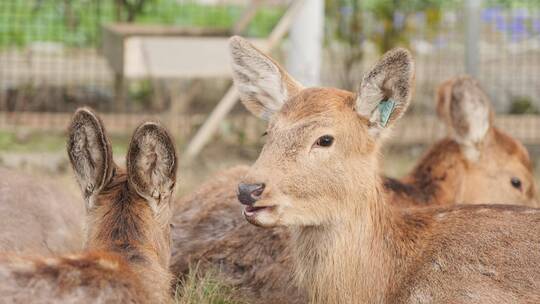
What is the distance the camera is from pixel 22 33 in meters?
16.3

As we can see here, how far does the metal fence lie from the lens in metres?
14.9

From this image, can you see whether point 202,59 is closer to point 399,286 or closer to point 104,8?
point 104,8

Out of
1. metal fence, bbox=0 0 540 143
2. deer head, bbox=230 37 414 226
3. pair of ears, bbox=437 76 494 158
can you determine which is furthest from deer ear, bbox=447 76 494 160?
metal fence, bbox=0 0 540 143

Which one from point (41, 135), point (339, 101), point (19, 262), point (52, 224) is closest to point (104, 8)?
point (41, 135)

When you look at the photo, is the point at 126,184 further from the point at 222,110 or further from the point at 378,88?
the point at 222,110

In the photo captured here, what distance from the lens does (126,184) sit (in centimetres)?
625

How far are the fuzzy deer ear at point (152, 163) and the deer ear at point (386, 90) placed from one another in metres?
1.29

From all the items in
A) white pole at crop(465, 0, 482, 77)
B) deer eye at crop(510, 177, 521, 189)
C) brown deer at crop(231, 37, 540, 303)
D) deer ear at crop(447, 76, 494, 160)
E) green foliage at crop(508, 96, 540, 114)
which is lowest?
green foliage at crop(508, 96, 540, 114)

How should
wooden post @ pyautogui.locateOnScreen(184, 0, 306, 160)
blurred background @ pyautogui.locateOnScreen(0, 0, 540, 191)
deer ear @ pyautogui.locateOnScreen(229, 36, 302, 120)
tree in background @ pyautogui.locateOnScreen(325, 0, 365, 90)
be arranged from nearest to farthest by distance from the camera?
1. deer ear @ pyautogui.locateOnScreen(229, 36, 302, 120)
2. wooden post @ pyautogui.locateOnScreen(184, 0, 306, 160)
3. blurred background @ pyautogui.locateOnScreen(0, 0, 540, 191)
4. tree in background @ pyautogui.locateOnScreen(325, 0, 365, 90)

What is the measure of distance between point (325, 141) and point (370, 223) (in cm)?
60

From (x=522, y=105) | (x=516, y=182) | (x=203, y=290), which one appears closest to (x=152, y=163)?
(x=203, y=290)

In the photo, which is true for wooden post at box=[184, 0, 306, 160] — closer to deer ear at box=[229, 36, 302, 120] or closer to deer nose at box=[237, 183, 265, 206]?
deer ear at box=[229, 36, 302, 120]

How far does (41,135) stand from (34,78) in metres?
1.15

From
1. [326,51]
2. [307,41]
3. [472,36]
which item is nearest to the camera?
[307,41]
